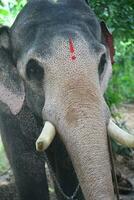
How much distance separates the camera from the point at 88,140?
3379 mm

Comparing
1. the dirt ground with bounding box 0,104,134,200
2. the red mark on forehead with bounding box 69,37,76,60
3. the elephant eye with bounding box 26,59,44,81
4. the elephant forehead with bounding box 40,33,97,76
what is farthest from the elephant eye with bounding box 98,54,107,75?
the dirt ground with bounding box 0,104,134,200

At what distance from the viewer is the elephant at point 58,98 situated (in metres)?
3.40

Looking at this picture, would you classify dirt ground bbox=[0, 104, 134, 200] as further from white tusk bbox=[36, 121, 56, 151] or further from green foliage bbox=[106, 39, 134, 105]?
green foliage bbox=[106, 39, 134, 105]

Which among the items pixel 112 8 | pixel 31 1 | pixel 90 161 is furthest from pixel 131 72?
pixel 90 161

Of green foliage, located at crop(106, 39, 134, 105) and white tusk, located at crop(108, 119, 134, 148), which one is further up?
white tusk, located at crop(108, 119, 134, 148)

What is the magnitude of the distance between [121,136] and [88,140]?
0.67 ft

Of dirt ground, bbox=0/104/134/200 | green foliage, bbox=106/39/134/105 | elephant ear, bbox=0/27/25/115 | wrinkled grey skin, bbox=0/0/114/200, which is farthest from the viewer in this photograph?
green foliage, bbox=106/39/134/105

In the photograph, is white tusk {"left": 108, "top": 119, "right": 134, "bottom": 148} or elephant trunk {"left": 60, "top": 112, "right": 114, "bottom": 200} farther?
white tusk {"left": 108, "top": 119, "right": 134, "bottom": 148}

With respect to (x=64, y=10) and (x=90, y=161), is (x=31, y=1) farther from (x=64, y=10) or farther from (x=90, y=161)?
(x=90, y=161)

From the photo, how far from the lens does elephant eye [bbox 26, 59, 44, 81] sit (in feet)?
12.6

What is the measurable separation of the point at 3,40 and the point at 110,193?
142 centimetres

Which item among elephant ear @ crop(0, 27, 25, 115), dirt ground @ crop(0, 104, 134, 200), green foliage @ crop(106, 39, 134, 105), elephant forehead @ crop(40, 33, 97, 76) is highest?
elephant forehead @ crop(40, 33, 97, 76)

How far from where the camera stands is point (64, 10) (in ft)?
13.4

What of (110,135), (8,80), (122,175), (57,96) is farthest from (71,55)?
(122,175)
